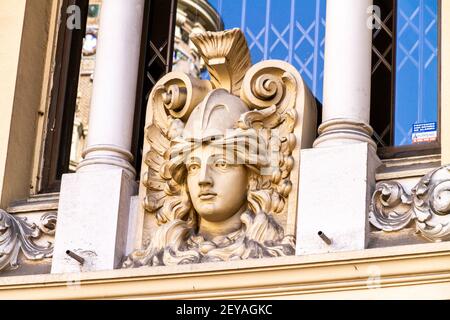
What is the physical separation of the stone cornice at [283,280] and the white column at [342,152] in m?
0.16

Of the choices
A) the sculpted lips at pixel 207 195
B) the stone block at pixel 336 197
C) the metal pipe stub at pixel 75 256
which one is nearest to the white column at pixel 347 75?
the stone block at pixel 336 197

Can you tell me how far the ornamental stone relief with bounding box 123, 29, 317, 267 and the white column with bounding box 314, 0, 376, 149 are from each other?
0.25 metres

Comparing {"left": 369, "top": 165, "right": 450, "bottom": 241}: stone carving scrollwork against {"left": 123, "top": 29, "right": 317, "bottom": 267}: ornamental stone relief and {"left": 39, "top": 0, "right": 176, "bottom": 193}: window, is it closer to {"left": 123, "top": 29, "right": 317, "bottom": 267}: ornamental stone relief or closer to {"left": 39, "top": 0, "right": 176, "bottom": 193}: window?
{"left": 123, "top": 29, "right": 317, "bottom": 267}: ornamental stone relief

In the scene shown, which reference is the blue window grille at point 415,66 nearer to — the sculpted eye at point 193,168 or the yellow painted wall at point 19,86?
the sculpted eye at point 193,168

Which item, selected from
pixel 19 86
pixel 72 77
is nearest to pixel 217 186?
pixel 19 86

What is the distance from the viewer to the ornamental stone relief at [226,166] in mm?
11969

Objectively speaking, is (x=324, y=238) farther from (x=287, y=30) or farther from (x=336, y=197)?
(x=287, y=30)

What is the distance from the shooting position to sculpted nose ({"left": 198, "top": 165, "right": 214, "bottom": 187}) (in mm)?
12023

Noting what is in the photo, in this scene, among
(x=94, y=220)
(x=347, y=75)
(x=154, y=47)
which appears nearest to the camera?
(x=347, y=75)

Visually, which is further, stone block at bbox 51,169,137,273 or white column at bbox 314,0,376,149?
stone block at bbox 51,169,137,273

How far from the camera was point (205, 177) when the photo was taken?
12.0 meters

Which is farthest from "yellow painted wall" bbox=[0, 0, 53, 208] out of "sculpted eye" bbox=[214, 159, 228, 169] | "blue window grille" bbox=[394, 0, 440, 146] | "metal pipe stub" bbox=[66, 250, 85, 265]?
"blue window grille" bbox=[394, 0, 440, 146]

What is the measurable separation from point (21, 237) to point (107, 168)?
0.91 metres
